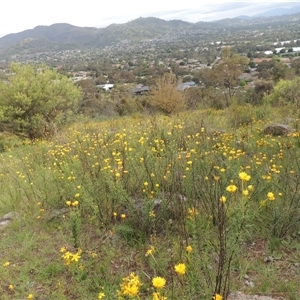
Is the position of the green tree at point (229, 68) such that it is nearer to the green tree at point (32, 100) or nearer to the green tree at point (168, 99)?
the green tree at point (168, 99)

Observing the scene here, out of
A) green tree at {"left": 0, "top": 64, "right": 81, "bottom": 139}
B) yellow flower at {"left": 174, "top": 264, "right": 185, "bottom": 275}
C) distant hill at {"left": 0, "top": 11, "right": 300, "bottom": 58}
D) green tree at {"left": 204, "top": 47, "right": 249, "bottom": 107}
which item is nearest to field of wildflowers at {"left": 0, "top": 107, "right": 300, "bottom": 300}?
yellow flower at {"left": 174, "top": 264, "right": 185, "bottom": 275}

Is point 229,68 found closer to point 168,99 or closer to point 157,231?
point 168,99

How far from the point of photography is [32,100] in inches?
396

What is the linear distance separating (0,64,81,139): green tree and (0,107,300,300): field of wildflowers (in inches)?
247

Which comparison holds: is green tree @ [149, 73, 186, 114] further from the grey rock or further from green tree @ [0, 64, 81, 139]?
the grey rock

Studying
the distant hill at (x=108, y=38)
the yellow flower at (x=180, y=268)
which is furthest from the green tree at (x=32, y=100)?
the distant hill at (x=108, y=38)

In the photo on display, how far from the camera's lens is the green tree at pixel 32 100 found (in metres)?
9.88

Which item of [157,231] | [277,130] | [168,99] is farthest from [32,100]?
[157,231]

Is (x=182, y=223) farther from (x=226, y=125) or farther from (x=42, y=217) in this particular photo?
(x=226, y=125)

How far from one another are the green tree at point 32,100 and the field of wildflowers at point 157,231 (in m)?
6.28

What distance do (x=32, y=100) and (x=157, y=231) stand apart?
8518 mm

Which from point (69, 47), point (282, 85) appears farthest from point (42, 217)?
point (69, 47)

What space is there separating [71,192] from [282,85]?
17.1 metres

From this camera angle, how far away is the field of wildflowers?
221cm
